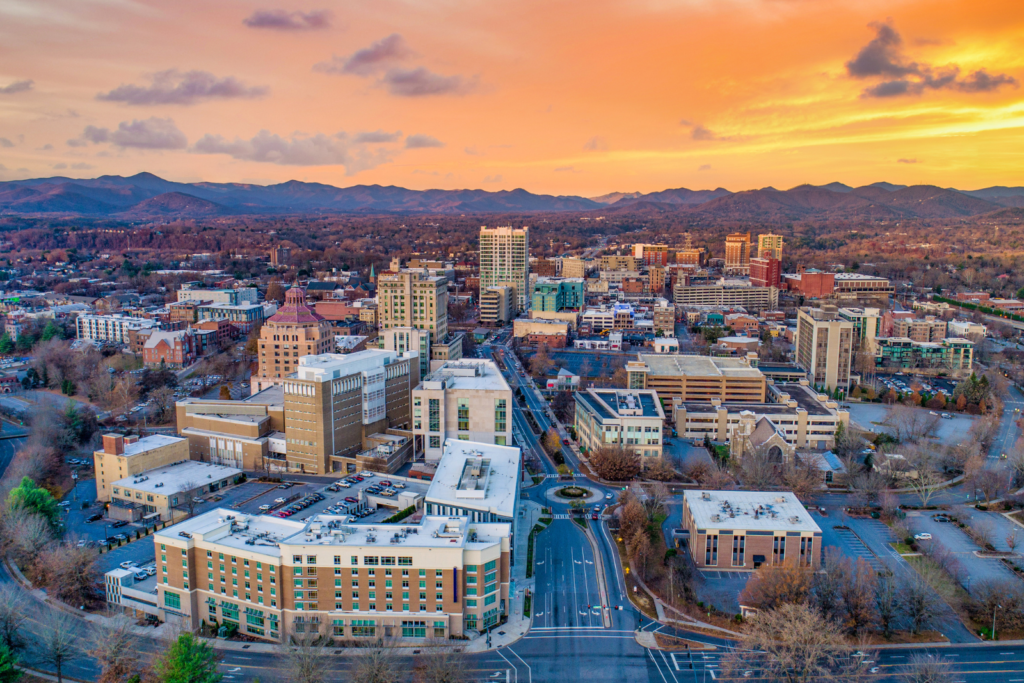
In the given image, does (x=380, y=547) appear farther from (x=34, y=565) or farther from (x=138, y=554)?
(x=34, y=565)

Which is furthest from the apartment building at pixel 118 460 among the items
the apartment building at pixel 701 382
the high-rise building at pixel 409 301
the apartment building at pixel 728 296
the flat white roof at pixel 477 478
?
the apartment building at pixel 728 296

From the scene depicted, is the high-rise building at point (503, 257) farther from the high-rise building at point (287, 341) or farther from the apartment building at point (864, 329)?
the high-rise building at point (287, 341)

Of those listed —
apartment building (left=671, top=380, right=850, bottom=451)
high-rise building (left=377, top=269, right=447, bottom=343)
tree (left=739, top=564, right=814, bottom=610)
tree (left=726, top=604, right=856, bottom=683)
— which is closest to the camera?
tree (left=726, top=604, right=856, bottom=683)

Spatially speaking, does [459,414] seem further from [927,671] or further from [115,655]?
[927,671]

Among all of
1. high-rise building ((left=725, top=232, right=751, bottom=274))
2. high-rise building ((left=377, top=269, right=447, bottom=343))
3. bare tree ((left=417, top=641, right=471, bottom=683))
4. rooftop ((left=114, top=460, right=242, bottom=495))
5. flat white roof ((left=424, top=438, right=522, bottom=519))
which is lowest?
bare tree ((left=417, top=641, right=471, bottom=683))

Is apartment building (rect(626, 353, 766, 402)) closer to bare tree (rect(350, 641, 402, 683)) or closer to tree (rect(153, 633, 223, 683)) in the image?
bare tree (rect(350, 641, 402, 683))

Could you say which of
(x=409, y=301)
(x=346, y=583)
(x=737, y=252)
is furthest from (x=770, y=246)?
(x=346, y=583)

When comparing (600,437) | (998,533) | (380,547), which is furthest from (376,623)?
A: (998,533)

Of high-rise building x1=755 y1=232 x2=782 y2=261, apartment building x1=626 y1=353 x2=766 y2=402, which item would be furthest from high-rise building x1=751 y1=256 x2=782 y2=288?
apartment building x1=626 y1=353 x2=766 y2=402
